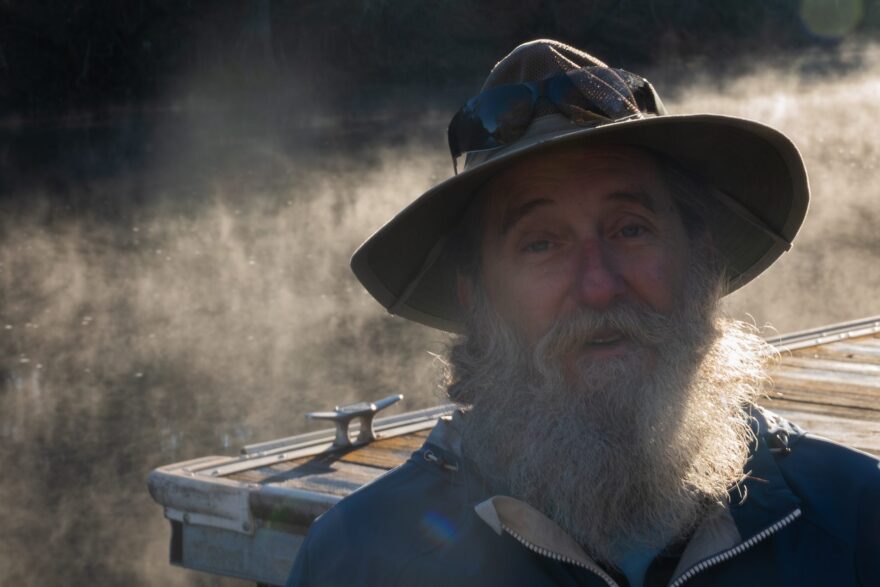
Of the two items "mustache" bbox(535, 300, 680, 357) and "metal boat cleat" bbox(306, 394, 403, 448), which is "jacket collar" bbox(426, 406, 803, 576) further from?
"metal boat cleat" bbox(306, 394, 403, 448)

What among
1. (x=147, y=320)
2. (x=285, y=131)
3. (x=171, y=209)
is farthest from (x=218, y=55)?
(x=147, y=320)

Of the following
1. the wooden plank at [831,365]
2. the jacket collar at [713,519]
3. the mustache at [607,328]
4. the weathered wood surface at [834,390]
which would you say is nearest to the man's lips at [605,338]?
the mustache at [607,328]

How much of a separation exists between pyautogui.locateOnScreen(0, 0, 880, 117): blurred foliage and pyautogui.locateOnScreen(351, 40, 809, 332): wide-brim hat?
31351 millimetres

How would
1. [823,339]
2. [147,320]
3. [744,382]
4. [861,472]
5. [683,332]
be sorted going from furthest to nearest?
[147,320] < [823,339] < [744,382] < [683,332] < [861,472]

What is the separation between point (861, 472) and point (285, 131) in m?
29.1

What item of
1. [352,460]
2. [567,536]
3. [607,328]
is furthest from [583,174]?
[352,460]

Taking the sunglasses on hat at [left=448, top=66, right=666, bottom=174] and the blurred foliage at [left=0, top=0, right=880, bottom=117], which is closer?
the sunglasses on hat at [left=448, top=66, right=666, bottom=174]

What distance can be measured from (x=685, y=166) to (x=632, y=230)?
199mm

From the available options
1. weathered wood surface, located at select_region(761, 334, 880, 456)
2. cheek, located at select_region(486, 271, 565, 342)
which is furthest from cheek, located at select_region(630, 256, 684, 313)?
weathered wood surface, located at select_region(761, 334, 880, 456)

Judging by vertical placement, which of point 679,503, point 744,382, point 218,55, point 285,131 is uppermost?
point 218,55

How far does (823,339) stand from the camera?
19.8ft

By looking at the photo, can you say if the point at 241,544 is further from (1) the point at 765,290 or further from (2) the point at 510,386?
(1) the point at 765,290

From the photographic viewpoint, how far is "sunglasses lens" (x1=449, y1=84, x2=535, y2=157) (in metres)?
2.02

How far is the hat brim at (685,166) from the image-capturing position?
79.1 inches
